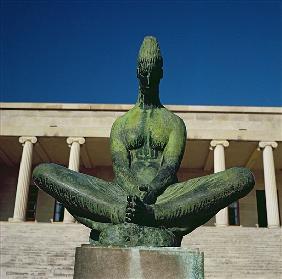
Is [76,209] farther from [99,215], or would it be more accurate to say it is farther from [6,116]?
[6,116]

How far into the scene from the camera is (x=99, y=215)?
4.41m

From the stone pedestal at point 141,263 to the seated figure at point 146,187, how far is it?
217mm

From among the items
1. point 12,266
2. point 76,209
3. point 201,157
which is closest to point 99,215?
point 76,209

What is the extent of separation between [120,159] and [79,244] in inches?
525

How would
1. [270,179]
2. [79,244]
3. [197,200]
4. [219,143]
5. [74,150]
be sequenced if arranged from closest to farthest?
[197,200], [79,244], [270,179], [219,143], [74,150]

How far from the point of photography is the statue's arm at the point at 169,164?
4.47 metres

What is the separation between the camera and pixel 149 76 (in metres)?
5.11

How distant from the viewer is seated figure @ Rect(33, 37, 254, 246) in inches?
166

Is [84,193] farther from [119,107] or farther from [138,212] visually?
[119,107]

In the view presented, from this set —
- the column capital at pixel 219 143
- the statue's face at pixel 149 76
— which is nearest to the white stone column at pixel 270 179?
the column capital at pixel 219 143

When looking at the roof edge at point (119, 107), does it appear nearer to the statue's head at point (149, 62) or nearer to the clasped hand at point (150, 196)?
the statue's head at point (149, 62)

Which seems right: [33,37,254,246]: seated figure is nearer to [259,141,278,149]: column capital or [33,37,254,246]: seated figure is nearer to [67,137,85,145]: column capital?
[67,137,85,145]: column capital

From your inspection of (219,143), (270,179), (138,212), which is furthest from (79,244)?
(138,212)

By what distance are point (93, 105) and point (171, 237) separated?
78.7 feet
